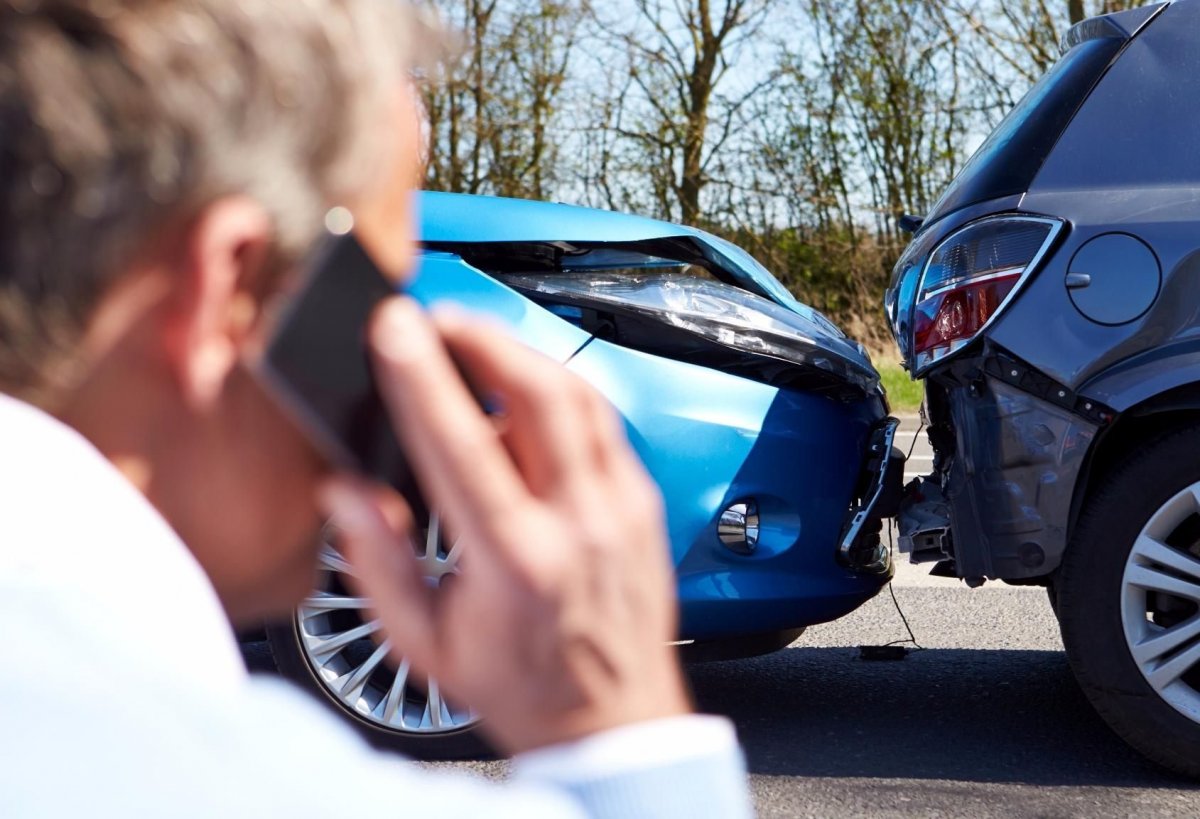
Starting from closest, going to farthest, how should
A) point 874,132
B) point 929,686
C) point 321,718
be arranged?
point 321,718, point 929,686, point 874,132

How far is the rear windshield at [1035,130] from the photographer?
10.7ft

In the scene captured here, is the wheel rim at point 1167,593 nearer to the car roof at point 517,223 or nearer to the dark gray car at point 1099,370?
the dark gray car at point 1099,370

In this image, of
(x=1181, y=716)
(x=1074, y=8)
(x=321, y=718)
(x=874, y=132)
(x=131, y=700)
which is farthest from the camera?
(x=874, y=132)

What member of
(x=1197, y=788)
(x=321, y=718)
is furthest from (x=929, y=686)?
(x=321, y=718)

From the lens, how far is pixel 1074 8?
14.3 m

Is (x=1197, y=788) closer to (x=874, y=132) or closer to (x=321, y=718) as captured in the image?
(x=321, y=718)

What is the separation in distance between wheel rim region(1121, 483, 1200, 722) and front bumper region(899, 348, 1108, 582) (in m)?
0.17

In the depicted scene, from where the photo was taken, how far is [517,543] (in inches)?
21.5

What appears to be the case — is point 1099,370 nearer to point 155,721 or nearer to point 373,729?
point 373,729

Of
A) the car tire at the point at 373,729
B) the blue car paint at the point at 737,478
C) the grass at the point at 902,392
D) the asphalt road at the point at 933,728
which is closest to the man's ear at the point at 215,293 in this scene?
the blue car paint at the point at 737,478

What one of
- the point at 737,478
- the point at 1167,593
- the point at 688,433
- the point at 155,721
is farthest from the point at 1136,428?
the point at 155,721

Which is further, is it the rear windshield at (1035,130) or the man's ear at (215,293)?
the rear windshield at (1035,130)

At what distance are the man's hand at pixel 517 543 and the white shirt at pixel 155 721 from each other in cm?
2

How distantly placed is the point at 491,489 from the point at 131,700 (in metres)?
0.15
